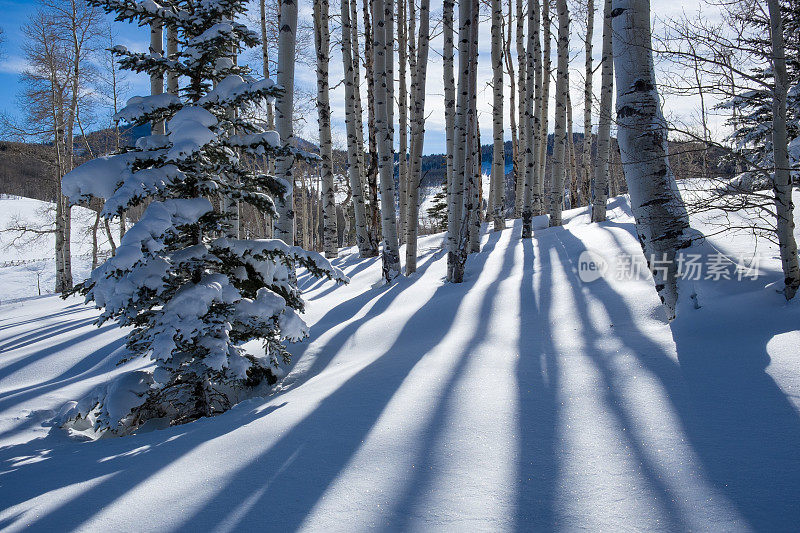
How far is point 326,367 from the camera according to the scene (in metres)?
4.10

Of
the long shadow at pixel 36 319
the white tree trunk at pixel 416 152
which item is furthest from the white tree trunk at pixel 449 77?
the long shadow at pixel 36 319

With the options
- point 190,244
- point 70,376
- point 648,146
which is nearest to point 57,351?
point 70,376

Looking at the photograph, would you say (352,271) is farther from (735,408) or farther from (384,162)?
(735,408)

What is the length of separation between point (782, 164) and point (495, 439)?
3.39 m

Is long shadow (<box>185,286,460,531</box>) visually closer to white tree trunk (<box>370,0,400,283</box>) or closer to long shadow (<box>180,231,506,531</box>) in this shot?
long shadow (<box>180,231,506,531</box>)

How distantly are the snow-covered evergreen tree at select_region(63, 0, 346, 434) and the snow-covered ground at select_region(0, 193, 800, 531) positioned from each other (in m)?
0.56

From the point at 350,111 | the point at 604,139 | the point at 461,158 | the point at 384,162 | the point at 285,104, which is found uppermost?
the point at 350,111

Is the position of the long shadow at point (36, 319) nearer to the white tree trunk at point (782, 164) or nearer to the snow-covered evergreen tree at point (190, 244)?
the snow-covered evergreen tree at point (190, 244)

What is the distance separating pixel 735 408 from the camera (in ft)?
7.06

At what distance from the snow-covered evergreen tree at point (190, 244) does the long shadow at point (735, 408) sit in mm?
2697

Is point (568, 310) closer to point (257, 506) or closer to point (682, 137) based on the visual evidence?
point (682, 137)

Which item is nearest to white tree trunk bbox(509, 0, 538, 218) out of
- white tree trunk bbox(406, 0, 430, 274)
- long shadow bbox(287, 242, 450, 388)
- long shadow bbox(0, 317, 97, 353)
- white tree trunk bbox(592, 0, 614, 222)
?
white tree trunk bbox(592, 0, 614, 222)

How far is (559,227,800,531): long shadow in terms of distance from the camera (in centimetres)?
155

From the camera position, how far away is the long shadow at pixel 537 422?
1573mm
